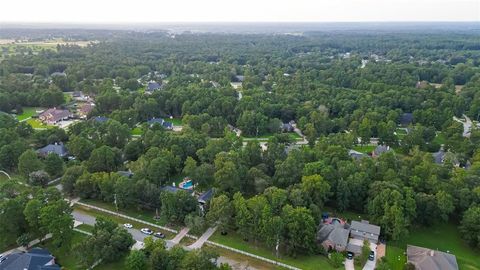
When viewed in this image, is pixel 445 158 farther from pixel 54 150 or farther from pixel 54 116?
pixel 54 116

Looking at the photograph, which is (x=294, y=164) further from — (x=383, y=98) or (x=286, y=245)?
(x=383, y=98)

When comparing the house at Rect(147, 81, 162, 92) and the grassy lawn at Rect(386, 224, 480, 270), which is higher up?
the house at Rect(147, 81, 162, 92)

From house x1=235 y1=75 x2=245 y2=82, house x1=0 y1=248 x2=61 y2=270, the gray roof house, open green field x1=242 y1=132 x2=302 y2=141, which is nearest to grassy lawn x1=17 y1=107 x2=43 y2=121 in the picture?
open green field x1=242 y1=132 x2=302 y2=141

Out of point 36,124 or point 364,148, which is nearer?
point 364,148

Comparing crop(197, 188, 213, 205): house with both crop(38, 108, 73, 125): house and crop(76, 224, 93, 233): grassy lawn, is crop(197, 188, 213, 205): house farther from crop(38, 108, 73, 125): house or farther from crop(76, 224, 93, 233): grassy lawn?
crop(38, 108, 73, 125): house

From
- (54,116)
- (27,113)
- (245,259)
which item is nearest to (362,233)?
(245,259)
